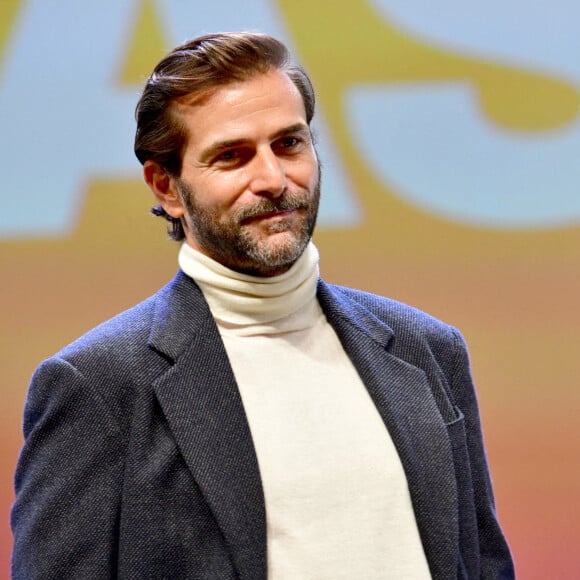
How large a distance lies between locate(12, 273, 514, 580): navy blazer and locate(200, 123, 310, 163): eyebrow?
205 mm

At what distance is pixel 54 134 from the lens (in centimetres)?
237

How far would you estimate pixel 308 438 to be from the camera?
1.53 m

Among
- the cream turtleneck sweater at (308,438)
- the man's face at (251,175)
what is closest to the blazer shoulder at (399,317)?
the cream turtleneck sweater at (308,438)

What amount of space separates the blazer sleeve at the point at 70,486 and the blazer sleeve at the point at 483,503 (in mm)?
581

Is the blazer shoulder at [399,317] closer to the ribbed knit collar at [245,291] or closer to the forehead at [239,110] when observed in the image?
the ribbed knit collar at [245,291]

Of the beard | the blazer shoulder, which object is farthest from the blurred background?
the beard

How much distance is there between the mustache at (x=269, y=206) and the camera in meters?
1.54

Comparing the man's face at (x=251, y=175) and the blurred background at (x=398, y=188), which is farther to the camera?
the blurred background at (x=398, y=188)

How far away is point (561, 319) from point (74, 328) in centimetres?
108

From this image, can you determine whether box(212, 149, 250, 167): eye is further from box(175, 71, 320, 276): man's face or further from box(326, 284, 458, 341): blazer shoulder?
box(326, 284, 458, 341): blazer shoulder

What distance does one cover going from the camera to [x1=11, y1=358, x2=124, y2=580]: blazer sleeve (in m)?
1.43

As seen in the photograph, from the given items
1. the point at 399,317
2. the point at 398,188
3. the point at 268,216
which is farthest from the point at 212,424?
the point at 398,188

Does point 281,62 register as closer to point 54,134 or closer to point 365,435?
point 365,435

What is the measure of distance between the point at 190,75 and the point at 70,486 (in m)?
0.62
